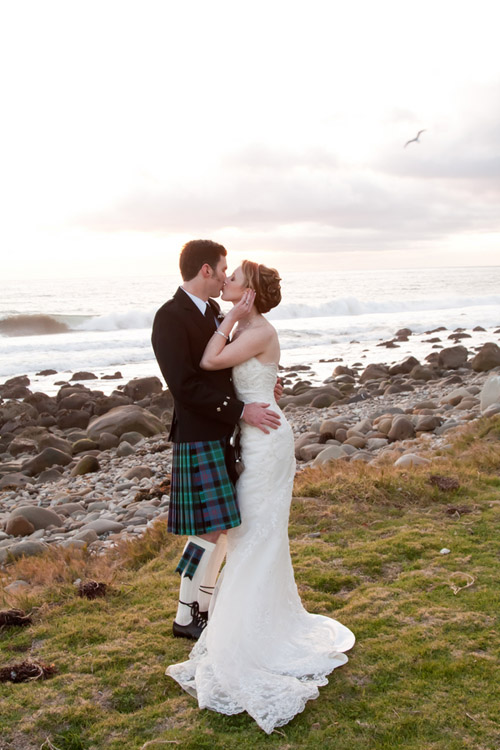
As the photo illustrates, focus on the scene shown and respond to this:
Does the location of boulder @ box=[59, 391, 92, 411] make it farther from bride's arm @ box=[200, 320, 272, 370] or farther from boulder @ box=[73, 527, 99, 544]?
bride's arm @ box=[200, 320, 272, 370]

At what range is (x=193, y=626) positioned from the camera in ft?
16.6

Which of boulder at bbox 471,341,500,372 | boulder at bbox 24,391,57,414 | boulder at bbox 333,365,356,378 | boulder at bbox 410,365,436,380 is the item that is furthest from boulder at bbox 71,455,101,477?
boulder at bbox 471,341,500,372

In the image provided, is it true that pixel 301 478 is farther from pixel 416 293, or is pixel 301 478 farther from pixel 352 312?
pixel 416 293

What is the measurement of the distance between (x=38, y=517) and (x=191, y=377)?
239 inches

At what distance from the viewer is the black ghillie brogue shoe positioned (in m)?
5.04

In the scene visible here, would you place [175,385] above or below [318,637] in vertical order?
above

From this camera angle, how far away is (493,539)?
21.3ft

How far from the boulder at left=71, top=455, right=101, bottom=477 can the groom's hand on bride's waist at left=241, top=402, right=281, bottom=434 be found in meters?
9.47

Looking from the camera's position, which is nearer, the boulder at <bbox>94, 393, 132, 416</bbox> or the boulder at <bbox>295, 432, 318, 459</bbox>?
the boulder at <bbox>295, 432, 318, 459</bbox>

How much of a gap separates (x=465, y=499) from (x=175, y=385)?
173 inches

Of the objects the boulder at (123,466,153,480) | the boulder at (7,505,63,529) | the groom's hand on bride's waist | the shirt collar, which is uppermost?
the shirt collar

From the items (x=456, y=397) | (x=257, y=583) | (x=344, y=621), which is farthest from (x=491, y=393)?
(x=257, y=583)

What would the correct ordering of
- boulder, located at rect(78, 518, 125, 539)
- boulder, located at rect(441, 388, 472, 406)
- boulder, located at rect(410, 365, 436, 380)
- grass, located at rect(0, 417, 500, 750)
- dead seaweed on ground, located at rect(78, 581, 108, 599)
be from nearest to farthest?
grass, located at rect(0, 417, 500, 750)
dead seaweed on ground, located at rect(78, 581, 108, 599)
boulder, located at rect(78, 518, 125, 539)
boulder, located at rect(441, 388, 472, 406)
boulder, located at rect(410, 365, 436, 380)

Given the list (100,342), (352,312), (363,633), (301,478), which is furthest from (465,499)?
(352,312)
